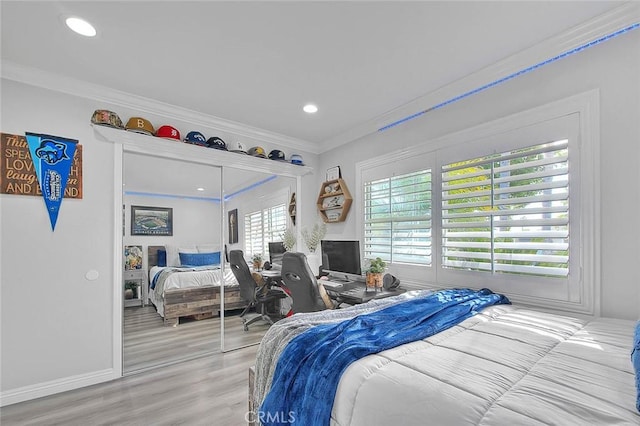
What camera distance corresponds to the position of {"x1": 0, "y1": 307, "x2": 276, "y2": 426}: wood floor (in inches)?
80.1

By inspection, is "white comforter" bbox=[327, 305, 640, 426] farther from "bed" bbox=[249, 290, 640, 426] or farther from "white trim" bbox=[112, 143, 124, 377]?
"white trim" bbox=[112, 143, 124, 377]

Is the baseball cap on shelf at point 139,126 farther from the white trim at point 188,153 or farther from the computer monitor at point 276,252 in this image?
the computer monitor at point 276,252

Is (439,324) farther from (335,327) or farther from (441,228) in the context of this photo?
(441,228)

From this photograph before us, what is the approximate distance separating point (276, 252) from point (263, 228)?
1.24 ft

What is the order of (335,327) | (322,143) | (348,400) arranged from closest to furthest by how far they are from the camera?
(348,400)
(335,327)
(322,143)

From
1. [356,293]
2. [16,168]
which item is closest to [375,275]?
[356,293]

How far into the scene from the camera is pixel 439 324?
1602 mm

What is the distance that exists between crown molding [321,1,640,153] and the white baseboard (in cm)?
369

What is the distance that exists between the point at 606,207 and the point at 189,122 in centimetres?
367

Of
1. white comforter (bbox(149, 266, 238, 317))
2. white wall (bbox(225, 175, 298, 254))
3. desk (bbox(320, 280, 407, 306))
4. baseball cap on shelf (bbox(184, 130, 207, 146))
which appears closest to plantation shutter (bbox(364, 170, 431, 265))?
desk (bbox(320, 280, 407, 306))

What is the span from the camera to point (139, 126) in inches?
109

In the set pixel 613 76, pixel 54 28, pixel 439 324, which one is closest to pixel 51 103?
pixel 54 28

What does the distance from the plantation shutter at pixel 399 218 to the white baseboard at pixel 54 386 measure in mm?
2855

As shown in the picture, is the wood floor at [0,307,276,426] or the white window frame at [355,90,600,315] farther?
the wood floor at [0,307,276,426]
